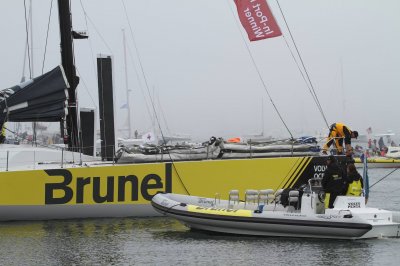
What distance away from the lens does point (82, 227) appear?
47.5ft

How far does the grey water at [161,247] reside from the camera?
36.1ft

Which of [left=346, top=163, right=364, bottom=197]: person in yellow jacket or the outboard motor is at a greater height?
[left=346, top=163, right=364, bottom=197]: person in yellow jacket

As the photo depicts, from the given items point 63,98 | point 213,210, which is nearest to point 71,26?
point 63,98

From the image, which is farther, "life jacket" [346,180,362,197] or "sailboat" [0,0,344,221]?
"sailboat" [0,0,344,221]

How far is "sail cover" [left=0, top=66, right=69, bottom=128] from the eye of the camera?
16094 millimetres

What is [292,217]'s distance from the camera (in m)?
13.0

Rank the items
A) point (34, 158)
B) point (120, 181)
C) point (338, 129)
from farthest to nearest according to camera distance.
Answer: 1. point (34, 158)
2. point (338, 129)
3. point (120, 181)

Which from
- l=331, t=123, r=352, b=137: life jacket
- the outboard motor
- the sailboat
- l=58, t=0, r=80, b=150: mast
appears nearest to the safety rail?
the sailboat

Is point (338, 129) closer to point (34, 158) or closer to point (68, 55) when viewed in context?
point (34, 158)

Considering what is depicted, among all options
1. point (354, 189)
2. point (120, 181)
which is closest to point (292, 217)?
point (354, 189)

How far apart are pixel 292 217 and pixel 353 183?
1678 mm

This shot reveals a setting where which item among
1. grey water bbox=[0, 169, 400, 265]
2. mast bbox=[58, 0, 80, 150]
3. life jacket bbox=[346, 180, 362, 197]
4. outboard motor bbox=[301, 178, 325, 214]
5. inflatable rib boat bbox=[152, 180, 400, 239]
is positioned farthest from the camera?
mast bbox=[58, 0, 80, 150]

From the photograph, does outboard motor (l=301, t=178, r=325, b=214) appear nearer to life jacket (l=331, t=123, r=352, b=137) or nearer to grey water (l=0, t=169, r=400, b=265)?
grey water (l=0, t=169, r=400, b=265)

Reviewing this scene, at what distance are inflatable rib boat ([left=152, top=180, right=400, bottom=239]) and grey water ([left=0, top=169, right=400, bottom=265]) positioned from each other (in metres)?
0.18
